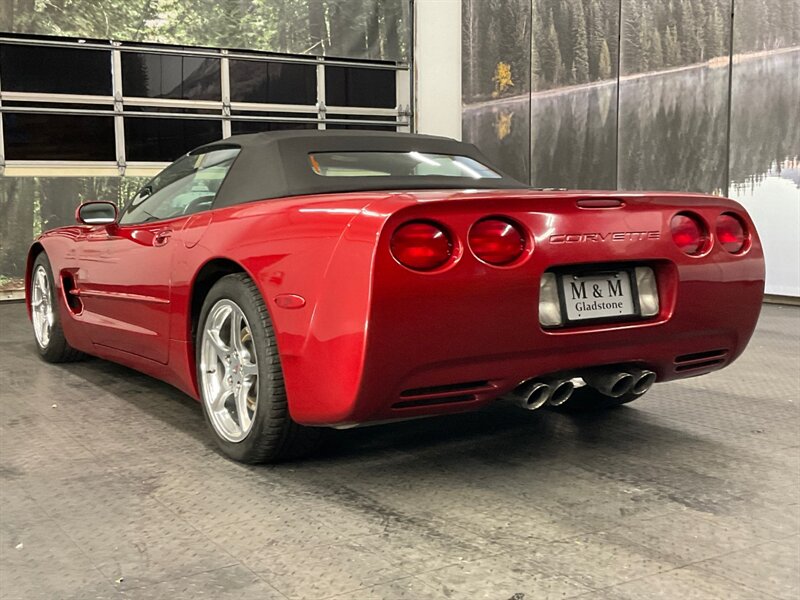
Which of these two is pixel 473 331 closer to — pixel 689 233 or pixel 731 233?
pixel 689 233

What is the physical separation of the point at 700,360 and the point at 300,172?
4.87 feet

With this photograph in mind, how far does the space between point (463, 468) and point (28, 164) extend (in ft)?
25.2

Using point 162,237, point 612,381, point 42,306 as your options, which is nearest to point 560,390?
point 612,381

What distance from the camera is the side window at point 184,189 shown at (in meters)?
3.14

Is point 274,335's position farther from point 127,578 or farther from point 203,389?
point 127,578

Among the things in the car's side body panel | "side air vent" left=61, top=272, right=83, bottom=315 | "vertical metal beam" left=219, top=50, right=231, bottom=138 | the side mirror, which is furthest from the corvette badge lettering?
"vertical metal beam" left=219, top=50, right=231, bottom=138

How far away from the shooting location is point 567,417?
3.31 m

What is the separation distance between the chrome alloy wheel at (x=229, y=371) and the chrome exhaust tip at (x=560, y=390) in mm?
906

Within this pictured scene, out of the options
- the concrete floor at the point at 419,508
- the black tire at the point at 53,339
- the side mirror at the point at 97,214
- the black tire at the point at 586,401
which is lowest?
the concrete floor at the point at 419,508

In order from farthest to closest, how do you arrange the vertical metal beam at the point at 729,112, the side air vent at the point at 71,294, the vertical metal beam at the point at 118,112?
the vertical metal beam at the point at 118,112, the vertical metal beam at the point at 729,112, the side air vent at the point at 71,294

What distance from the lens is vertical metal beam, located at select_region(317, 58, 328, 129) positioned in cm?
1055

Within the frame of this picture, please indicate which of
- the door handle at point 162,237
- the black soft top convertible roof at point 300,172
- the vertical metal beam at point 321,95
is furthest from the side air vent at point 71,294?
the vertical metal beam at point 321,95

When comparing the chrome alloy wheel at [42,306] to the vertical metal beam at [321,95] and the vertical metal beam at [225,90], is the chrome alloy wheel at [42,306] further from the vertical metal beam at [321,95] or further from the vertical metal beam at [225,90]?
the vertical metal beam at [321,95]

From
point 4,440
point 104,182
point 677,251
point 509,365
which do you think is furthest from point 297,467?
point 104,182
